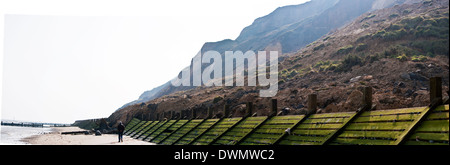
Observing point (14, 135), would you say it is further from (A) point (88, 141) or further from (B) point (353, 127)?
(B) point (353, 127)

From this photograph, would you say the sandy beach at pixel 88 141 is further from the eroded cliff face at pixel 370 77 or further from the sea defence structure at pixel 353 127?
the sea defence structure at pixel 353 127

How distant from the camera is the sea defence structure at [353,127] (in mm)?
6781

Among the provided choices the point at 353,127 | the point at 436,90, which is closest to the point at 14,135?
the point at 353,127

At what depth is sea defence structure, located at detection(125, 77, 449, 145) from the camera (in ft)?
22.2

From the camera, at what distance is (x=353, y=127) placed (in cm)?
876

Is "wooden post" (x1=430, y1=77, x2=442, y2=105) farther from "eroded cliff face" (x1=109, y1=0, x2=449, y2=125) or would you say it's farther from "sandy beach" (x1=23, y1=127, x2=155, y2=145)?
"sandy beach" (x1=23, y1=127, x2=155, y2=145)

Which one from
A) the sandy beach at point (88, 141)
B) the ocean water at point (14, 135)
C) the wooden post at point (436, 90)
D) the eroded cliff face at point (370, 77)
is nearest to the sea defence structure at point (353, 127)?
the wooden post at point (436, 90)

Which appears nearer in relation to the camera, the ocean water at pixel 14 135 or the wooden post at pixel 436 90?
the wooden post at pixel 436 90

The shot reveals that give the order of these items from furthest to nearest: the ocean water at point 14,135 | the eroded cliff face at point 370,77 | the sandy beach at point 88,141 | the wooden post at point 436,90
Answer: the ocean water at point 14,135, the sandy beach at point 88,141, the eroded cliff face at point 370,77, the wooden post at point 436,90

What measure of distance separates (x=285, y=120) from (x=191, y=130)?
322 inches
